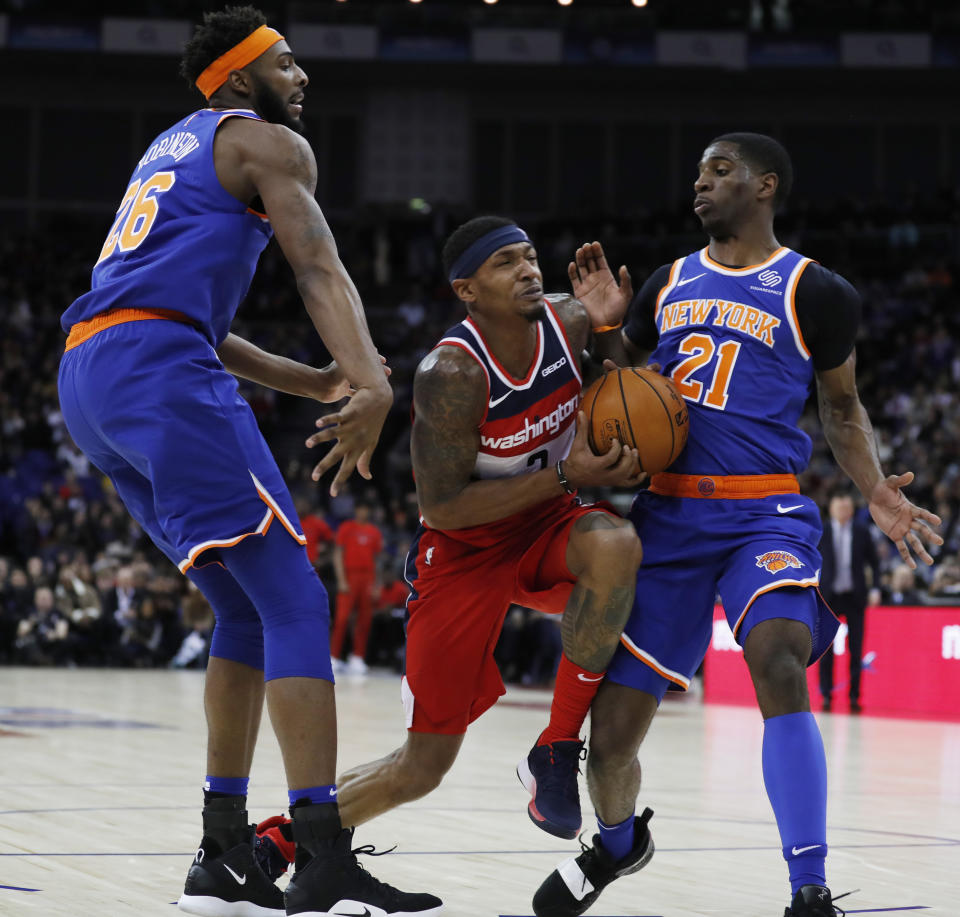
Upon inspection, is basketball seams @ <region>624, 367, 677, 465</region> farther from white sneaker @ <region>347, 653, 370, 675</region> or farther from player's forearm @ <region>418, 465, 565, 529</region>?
white sneaker @ <region>347, 653, 370, 675</region>

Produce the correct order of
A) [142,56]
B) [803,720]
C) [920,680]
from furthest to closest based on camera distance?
[142,56], [920,680], [803,720]

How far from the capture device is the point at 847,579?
503 inches

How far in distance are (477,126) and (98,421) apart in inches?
1026

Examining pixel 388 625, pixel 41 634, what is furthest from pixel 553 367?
pixel 41 634

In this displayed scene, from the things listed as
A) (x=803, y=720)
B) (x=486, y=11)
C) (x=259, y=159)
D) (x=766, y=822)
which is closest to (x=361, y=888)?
(x=803, y=720)

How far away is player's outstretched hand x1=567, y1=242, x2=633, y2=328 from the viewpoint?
183 inches

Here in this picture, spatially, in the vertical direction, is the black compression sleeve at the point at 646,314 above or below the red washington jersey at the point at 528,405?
above

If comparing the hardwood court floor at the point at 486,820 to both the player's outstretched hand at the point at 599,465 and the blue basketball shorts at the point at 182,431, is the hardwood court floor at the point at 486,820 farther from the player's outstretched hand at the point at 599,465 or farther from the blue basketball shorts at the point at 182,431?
the player's outstretched hand at the point at 599,465

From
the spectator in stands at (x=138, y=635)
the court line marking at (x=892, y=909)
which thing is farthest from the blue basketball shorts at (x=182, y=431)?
the spectator in stands at (x=138, y=635)

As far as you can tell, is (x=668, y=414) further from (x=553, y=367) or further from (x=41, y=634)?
(x=41, y=634)

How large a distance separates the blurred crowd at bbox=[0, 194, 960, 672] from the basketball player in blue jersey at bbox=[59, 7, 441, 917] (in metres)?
10.8

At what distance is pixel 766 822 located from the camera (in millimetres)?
6008

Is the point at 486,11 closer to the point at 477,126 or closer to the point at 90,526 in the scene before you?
the point at 477,126

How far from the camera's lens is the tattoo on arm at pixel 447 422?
4152 millimetres
